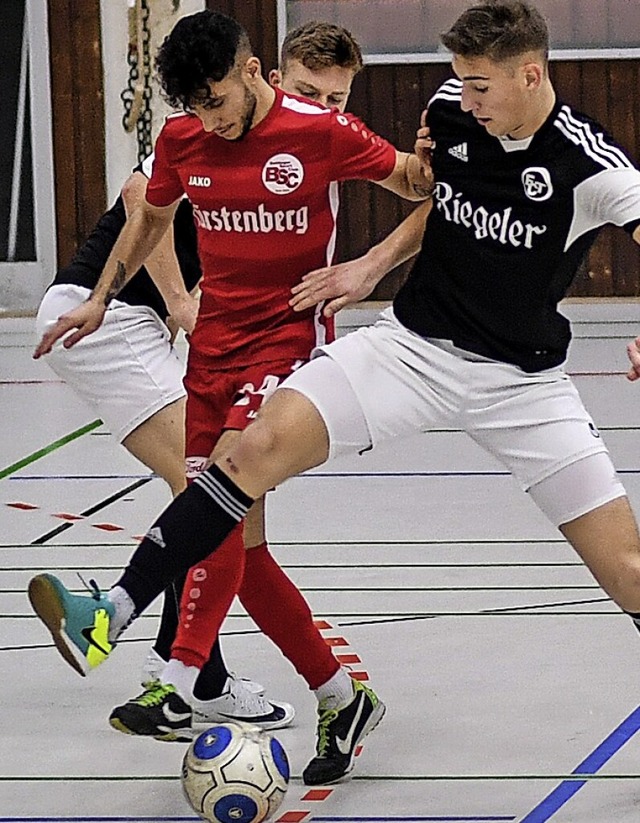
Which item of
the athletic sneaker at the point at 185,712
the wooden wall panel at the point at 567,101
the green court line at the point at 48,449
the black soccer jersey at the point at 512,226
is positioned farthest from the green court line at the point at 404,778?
the wooden wall panel at the point at 567,101

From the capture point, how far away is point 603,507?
10.0 ft

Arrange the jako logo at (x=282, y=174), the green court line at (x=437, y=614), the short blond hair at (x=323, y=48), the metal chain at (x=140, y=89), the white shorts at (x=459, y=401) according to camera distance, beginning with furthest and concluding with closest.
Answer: the metal chain at (x=140, y=89) < the green court line at (x=437, y=614) < the short blond hair at (x=323, y=48) < the jako logo at (x=282, y=174) < the white shorts at (x=459, y=401)

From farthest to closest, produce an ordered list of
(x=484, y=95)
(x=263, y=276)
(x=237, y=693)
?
1. (x=237, y=693)
2. (x=263, y=276)
3. (x=484, y=95)

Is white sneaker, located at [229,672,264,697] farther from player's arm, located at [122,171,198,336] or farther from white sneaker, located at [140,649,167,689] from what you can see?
player's arm, located at [122,171,198,336]

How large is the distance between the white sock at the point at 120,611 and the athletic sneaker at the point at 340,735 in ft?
1.90

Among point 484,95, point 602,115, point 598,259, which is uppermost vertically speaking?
point 484,95

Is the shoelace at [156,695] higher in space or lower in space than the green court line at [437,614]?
higher

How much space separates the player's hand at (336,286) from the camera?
327cm

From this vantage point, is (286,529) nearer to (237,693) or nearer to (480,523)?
(480,523)

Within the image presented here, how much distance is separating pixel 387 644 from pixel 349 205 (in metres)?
6.61

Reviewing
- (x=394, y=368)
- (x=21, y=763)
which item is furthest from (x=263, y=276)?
(x=21, y=763)

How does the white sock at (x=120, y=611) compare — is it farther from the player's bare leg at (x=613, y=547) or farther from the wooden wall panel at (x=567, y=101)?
the wooden wall panel at (x=567, y=101)

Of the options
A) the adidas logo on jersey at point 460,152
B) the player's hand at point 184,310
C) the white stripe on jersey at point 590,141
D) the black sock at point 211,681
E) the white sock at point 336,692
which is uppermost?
the white stripe on jersey at point 590,141

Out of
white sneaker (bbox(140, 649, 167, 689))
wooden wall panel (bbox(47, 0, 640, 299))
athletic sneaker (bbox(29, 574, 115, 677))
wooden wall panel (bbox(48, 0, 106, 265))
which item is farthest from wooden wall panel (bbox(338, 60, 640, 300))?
athletic sneaker (bbox(29, 574, 115, 677))
